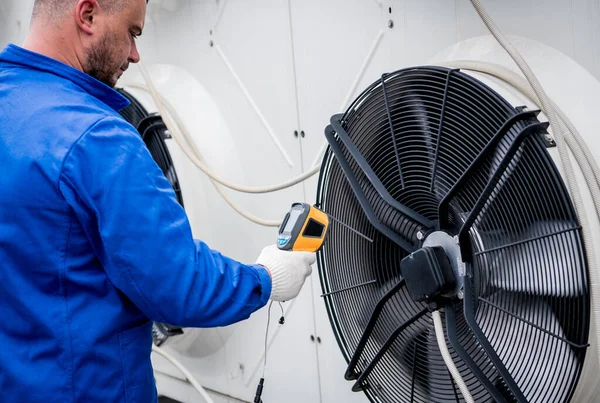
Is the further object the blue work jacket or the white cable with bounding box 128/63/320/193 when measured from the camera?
the white cable with bounding box 128/63/320/193

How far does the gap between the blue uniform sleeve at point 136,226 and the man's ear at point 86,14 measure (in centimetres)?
25

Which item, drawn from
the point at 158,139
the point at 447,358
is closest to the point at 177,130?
the point at 158,139

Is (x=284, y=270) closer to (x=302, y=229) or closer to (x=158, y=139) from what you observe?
(x=302, y=229)

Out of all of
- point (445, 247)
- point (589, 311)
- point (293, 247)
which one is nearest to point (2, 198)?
point (293, 247)

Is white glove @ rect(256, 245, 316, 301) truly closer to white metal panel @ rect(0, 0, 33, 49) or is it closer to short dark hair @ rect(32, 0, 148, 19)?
short dark hair @ rect(32, 0, 148, 19)

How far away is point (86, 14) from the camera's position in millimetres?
1664

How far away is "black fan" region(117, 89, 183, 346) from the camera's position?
2982 millimetres

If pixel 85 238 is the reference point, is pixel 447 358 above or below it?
below

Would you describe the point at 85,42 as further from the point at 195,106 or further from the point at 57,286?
the point at 195,106

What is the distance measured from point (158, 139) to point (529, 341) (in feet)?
6.08

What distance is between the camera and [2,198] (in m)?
1.58

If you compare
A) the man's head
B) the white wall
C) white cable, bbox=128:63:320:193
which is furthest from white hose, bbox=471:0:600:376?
white cable, bbox=128:63:320:193

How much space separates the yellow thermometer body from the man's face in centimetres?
57

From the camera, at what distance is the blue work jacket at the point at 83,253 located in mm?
1514
